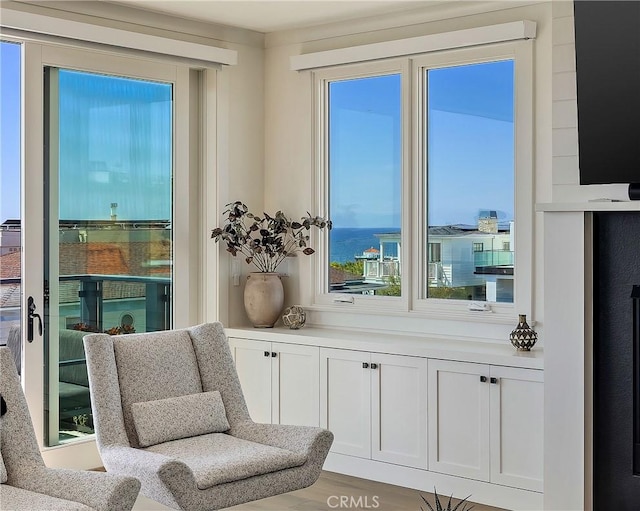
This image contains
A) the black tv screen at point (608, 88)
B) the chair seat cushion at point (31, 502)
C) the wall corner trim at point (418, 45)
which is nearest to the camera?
the chair seat cushion at point (31, 502)

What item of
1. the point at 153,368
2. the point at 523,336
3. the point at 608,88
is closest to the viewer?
the point at 608,88

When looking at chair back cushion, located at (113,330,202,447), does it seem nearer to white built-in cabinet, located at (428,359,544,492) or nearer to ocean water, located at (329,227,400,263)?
white built-in cabinet, located at (428,359,544,492)

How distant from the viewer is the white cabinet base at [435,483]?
4.38 metres

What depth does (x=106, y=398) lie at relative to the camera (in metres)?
3.91

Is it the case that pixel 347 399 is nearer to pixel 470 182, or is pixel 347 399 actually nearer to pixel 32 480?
pixel 470 182

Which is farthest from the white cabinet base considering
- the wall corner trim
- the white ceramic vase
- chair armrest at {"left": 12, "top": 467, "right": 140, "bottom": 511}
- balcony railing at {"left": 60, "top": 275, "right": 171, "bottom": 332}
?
the wall corner trim

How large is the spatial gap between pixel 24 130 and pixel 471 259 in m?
A: 2.46

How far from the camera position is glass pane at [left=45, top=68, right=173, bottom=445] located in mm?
4871

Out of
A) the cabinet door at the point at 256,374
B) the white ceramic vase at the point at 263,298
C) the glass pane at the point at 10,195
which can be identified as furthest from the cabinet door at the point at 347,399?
the glass pane at the point at 10,195

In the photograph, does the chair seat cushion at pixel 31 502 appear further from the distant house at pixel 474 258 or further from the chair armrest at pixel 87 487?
the distant house at pixel 474 258

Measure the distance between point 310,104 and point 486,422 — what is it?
2257 mm

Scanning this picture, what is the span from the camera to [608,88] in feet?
12.1

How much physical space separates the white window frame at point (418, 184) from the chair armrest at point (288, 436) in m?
1.31

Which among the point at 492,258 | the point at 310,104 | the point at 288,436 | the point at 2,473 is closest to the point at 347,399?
the point at 288,436
